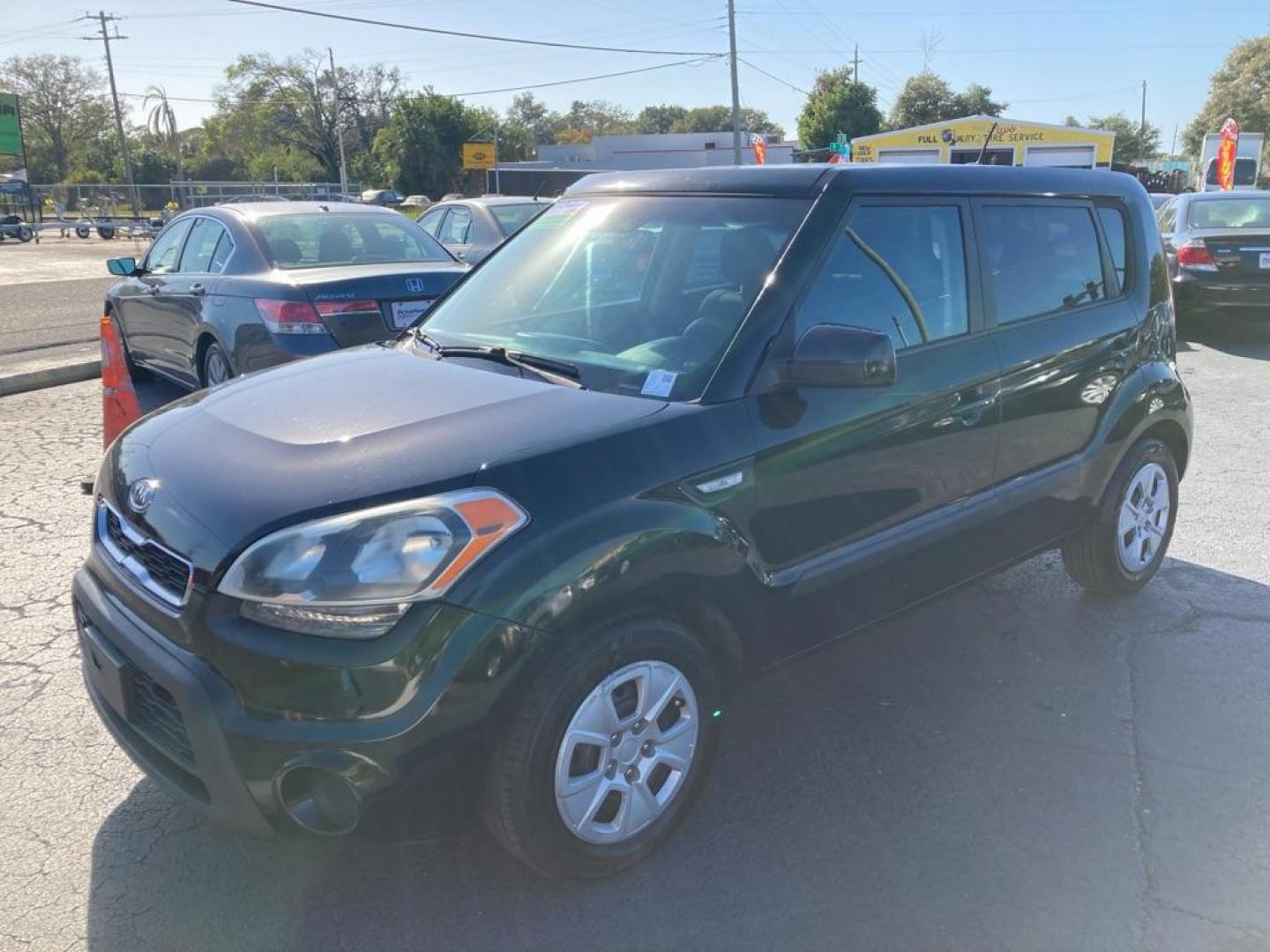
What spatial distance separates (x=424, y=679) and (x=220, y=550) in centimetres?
59

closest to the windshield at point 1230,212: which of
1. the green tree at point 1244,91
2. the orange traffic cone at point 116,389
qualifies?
the orange traffic cone at point 116,389

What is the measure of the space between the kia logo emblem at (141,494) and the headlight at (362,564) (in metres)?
0.50

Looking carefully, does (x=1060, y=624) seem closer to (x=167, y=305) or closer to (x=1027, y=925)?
(x=1027, y=925)

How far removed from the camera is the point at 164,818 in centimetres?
301

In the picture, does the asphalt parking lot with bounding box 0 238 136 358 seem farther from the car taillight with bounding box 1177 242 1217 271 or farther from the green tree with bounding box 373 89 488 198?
the green tree with bounding box 373 89 488 198

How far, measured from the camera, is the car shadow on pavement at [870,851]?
101 inches

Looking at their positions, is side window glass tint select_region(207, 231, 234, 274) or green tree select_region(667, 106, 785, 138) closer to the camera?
side window glass tint select_region(207, 231, 234, 274)

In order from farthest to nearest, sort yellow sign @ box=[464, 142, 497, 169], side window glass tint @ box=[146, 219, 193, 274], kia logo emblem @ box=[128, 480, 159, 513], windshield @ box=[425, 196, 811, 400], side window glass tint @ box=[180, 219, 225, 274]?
1. yellow sign @ box=[464, 142, 497, 169]
2. side window glass tint @ box=[146, 219, 193, 274]
3. side window glass tint @ box=[180, 219, 225, 274]
4. windshield @ box=[425, 196, 811, 400]
5. kia logo emblem @ box=[128, 480, 159, 513]

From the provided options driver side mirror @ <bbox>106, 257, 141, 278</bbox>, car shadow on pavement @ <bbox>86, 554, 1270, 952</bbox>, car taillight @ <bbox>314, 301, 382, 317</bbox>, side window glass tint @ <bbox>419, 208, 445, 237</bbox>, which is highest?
side window glass tint @ <bbox>419, 208, 445, 237</bbox>

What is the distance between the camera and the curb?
9.03 meters

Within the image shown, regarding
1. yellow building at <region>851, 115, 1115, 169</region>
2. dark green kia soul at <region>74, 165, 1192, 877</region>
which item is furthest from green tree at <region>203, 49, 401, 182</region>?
dark green kia soul at <region>74, 165, 1192, 877</region>

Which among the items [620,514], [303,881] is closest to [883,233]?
[620,514]

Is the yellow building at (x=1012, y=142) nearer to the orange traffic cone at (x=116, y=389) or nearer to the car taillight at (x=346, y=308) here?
the car taillight at (x=346, y=308)

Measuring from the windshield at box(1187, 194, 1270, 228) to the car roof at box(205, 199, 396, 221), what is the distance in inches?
360
